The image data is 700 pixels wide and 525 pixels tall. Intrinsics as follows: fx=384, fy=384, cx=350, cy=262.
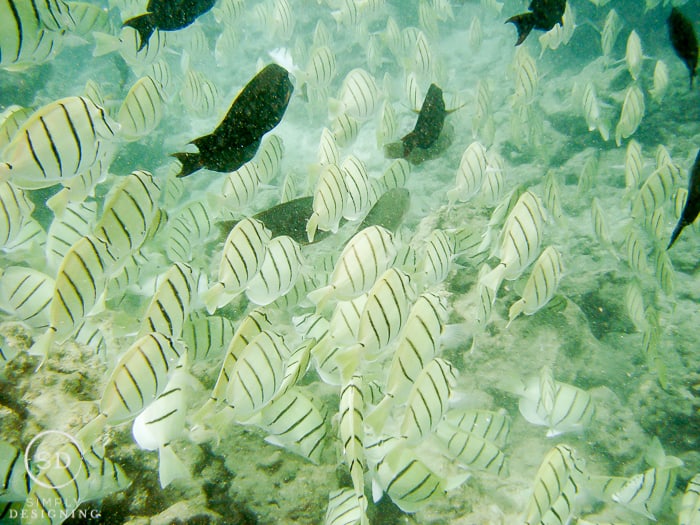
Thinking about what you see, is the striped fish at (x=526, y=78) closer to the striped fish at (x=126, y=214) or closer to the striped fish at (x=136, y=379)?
the striped fish at (x=126, y=214)

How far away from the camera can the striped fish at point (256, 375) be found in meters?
2.25

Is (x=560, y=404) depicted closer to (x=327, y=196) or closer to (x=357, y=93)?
(x=327, y=196)

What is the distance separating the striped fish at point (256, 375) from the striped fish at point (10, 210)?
2.53m

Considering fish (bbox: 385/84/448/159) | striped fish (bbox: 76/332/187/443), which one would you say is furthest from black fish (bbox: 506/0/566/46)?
striped fish (bbox: 76/332/187/443)

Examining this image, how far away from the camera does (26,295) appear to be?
304 centimetres

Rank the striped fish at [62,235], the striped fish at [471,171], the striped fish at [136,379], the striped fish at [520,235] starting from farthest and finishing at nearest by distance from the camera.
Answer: the striped fish at [471,171], the striped fish at [62,235], the striped fish at [520,235], the striped fish at [136,379]

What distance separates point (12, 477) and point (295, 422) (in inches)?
65.4

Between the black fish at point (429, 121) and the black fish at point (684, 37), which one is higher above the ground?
the black fish at point (684, 37)

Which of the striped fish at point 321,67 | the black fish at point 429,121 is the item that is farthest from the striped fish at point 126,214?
the striped fish at point 321,67

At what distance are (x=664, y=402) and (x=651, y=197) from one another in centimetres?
254

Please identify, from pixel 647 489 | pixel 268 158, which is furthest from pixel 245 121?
pixel 647 489

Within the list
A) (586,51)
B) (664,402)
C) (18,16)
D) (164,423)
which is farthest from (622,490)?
(586,51)

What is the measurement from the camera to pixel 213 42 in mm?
18594

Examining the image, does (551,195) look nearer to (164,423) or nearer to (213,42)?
(164,423)
